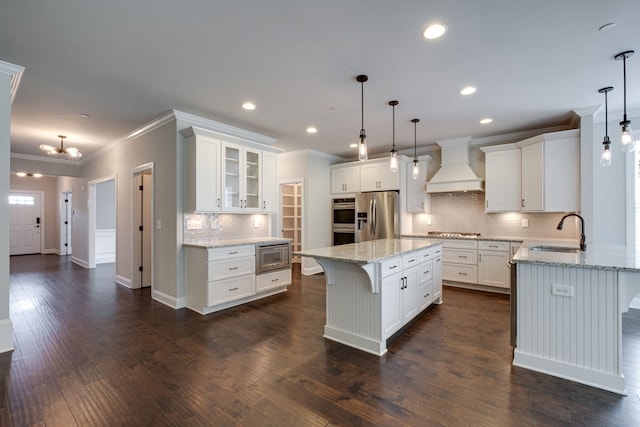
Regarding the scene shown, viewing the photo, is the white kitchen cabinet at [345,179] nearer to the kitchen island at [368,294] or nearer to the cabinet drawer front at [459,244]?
the cabinet drawer front at [459,244]

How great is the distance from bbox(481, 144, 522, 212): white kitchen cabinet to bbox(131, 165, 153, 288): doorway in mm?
5830

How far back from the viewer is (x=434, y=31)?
226 cm

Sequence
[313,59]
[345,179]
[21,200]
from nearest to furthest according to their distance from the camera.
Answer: [313,59]
[345,179]
[21,200]

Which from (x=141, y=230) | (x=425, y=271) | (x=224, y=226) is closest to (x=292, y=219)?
(x=224, y=226)

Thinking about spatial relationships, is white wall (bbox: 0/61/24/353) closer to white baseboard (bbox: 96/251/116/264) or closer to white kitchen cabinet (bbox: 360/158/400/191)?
white kitchen cabinet (bbox: 360/158/400/191)

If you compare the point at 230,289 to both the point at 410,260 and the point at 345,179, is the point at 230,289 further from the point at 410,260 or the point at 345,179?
the point at 345,179

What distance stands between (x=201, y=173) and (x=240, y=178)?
0.66 metres

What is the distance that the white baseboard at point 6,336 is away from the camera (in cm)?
280

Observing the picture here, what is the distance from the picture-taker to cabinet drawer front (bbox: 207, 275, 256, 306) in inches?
152

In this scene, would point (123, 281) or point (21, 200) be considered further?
point (21, 200)

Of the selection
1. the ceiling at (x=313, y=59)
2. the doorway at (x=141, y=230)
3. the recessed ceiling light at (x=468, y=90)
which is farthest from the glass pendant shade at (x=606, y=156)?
the doorway at (x=141, y=230)

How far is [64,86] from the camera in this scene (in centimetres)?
320

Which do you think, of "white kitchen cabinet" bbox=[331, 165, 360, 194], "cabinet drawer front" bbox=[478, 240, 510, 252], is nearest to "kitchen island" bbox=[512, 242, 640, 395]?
→ "cabinet drawer front" bbox=[478, 240, 510, 252]

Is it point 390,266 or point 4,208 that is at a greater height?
point 4,208
